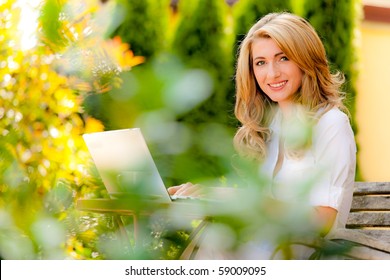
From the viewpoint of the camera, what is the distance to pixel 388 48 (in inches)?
162

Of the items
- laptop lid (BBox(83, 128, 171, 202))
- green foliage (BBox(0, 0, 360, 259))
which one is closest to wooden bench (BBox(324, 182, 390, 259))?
green foliage (BBox(0, 0, 360, 259))

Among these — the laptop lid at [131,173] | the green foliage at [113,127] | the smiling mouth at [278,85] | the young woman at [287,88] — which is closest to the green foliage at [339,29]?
the young woman at [287,88]

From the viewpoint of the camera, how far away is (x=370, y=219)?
93.4 inches

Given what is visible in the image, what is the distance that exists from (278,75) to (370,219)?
1.30 metres

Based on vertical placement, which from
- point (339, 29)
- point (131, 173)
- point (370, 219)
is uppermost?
point (131, 173)

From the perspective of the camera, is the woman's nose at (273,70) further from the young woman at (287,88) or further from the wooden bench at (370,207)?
the wooden bench at (370,207)

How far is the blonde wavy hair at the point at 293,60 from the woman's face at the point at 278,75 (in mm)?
16

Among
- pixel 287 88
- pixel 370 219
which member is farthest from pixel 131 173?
pixel 370 219

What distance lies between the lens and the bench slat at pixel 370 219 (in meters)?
2.35

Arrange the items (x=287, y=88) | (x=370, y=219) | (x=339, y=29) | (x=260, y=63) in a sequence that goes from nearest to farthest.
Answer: (x=287, y=88), (x=260, y=63), (x=370, y=219), (x=339, y=29)

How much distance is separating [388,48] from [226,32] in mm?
1583

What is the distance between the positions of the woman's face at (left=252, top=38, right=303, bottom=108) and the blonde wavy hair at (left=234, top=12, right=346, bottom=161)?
0.05ft

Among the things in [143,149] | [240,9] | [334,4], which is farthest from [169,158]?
[334,4]

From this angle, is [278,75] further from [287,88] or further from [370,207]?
[370,207]
